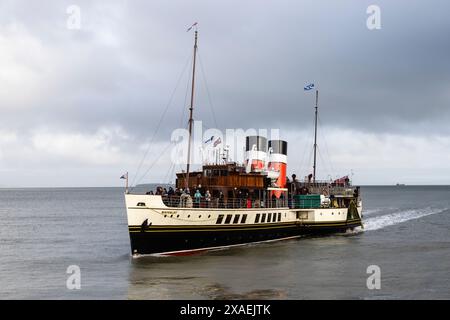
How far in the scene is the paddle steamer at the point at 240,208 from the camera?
3616 cm


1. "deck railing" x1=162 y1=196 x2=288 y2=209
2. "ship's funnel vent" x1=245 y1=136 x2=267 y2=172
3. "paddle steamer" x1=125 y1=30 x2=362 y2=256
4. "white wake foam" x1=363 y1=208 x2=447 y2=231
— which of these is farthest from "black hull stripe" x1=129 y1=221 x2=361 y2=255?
"white wake foam" x1=363 y1=208 x2=447 y2=231

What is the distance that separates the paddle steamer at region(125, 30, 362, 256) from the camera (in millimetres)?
36156

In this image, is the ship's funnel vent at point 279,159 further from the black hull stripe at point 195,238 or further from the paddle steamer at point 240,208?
the black hull stripe at point 195,238

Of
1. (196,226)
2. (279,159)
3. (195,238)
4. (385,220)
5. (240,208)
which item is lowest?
(385,220)

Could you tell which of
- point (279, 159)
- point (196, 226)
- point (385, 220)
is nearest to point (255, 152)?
point (279, 159)

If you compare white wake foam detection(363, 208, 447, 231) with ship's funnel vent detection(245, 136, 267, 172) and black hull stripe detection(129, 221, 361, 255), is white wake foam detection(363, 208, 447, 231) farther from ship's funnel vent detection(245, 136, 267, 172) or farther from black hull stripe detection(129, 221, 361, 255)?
black hull stripe detection(129, 221, 361, 255)

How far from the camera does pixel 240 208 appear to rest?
41375 millimetres

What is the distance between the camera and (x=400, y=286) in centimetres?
2767

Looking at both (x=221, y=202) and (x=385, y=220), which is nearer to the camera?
(x=221, y=202)

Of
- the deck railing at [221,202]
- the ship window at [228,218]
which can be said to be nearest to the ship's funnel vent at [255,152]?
the deck railing at [221,202]

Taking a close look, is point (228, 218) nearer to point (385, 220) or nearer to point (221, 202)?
point (221, 202)

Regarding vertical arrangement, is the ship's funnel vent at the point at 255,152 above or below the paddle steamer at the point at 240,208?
above

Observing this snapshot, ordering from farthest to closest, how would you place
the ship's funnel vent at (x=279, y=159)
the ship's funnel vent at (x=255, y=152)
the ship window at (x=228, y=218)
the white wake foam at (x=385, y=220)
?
the white wake foam at (x=385, y=220)
the ship's funnel vent at (x=279, y=159)
the ship's funnel vent at (x=255, y=152)
the ship window at (x=228, y=218)
